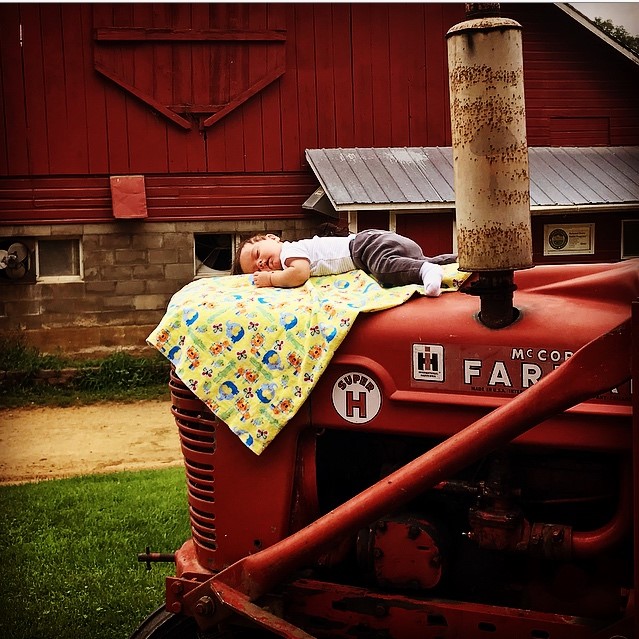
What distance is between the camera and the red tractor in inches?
82.1

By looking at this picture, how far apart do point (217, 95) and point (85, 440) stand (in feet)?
14.7

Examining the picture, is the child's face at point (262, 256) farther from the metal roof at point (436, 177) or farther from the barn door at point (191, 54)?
the barn door at point (191, 54)

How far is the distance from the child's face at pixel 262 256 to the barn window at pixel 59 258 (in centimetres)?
→ 732

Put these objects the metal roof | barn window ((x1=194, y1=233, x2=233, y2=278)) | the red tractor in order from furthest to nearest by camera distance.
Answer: barn window ((x1=194, y1=233, x2=233, y2=278)) → the metal roof → the red tractor

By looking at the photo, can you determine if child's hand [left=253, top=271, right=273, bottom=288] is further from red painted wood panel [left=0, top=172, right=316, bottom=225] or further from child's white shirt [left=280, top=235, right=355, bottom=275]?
red painted wood panel [left=0, top=172, right=316, bottom=225]

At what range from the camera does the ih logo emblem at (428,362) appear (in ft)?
7.49

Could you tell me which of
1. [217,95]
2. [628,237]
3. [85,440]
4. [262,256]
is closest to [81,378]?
[85,440]

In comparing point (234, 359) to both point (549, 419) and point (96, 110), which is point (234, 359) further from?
point (96, 110)

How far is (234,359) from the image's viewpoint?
2.40 metres

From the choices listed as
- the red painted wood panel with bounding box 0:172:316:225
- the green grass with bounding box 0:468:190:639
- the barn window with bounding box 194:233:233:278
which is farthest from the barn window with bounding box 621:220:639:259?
the green grass with bounding box 0:468:190:639

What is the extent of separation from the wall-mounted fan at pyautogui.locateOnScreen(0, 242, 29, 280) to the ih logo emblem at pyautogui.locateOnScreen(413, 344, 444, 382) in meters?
8.19

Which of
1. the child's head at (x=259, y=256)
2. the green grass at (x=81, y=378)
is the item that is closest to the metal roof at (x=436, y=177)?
the green grass at (x=81, y=378)

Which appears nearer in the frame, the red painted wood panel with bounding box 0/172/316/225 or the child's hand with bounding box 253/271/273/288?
the child's hand with bounding box 253/271/273/288

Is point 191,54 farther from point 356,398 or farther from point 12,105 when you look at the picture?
point 356,398
